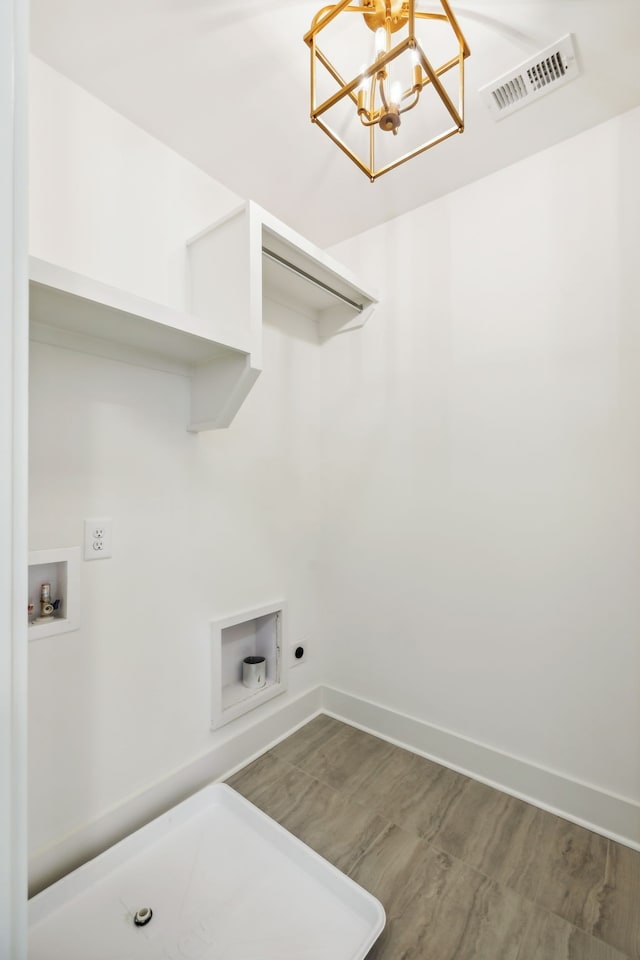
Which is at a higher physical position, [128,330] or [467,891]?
[128,330]

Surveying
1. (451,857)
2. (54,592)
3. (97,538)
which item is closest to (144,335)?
(97,538)

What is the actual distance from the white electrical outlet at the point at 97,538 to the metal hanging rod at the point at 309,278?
1110mm

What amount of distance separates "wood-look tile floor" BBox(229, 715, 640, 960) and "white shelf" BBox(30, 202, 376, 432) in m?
1.38

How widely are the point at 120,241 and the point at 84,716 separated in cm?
145

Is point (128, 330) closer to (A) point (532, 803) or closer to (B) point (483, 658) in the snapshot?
(B) point (483, 658)

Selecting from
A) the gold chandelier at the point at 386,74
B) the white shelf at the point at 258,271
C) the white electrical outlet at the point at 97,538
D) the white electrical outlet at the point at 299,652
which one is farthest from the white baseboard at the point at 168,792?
the gold chandelier at the point at 386,74

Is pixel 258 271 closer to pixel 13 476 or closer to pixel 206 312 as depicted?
pixel 206 312

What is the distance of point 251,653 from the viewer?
6.39 feet

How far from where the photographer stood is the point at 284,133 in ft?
4.73

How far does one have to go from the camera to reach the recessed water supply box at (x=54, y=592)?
1.15 metres

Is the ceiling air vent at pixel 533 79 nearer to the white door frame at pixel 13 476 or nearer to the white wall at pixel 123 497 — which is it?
the white wall at pixel 123 497

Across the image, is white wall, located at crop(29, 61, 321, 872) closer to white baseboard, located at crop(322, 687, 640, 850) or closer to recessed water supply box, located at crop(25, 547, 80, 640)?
recessed water supply box, located at crop(25, 547, 80, 640)

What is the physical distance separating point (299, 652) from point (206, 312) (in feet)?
5.06

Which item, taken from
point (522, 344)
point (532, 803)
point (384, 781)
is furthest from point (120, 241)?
point (532, 803)
